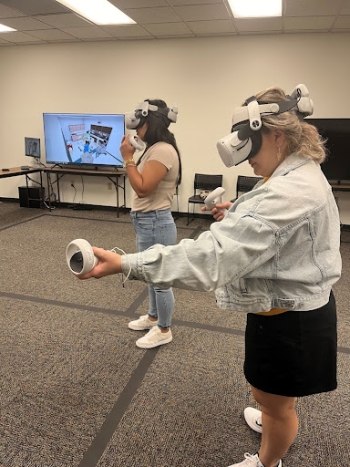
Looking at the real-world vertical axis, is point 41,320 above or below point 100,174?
below

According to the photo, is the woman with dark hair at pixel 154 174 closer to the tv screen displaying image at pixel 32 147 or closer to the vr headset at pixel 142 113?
the vr headset at pixel 142 113

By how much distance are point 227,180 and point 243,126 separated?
4.79 metres

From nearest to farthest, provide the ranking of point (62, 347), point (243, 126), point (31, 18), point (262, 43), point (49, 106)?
point (243, 126)
point (62, 347)
point (31, 18)
point (262, 43)
point (49, 106)

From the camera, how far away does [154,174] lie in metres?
1.88

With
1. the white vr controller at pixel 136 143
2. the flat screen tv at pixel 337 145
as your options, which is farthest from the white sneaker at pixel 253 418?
the flat screen tv at pixel 337 145

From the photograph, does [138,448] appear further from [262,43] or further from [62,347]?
[262,43]

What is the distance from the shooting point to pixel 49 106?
620 cm

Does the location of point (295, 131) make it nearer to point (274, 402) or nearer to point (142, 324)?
point (274, 402)

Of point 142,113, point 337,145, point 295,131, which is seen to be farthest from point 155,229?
point 337,145

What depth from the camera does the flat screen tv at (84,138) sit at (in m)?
5.75

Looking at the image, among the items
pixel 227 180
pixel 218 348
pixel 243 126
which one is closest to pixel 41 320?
pixel 218 348

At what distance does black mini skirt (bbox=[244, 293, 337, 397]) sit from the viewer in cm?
106

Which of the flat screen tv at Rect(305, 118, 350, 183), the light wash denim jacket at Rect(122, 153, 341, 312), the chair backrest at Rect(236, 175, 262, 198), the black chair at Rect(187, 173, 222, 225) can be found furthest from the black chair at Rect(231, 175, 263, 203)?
the light wash denim jacket at Rect(122, 153, 341, 312)

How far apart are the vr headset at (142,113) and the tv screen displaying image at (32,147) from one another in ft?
15.7
